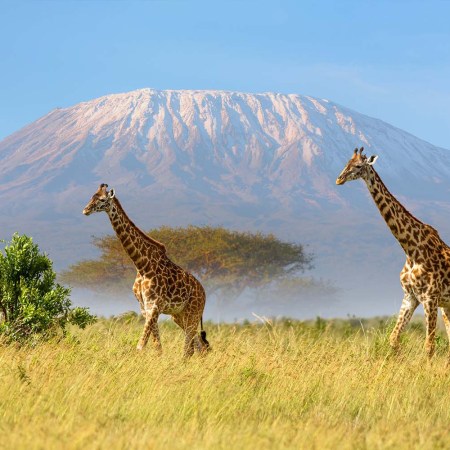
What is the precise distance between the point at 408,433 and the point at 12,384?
16.4ft

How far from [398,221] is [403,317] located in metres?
1.67

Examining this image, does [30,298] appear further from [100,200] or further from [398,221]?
[398,221]

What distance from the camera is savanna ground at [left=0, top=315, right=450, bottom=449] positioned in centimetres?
934

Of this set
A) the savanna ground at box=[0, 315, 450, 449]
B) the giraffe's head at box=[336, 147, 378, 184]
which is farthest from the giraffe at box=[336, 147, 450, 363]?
the savanna ground at box=[0, 315, 450, 449]

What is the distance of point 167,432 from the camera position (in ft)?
32.9

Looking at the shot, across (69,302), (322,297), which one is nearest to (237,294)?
(322,297)

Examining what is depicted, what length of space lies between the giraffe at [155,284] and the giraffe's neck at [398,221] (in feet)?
11.7

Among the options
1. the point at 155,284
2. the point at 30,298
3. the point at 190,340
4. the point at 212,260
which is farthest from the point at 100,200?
the point at 212,260

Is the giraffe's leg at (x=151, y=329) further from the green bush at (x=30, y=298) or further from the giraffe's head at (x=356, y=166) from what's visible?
the giraffe's head at (x=356, y=166)

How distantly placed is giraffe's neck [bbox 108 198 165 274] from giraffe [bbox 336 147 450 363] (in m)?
3.75

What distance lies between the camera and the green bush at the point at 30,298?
57.8ft

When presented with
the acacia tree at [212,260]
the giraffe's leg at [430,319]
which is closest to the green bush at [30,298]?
the giraffe's leg at [430,319]

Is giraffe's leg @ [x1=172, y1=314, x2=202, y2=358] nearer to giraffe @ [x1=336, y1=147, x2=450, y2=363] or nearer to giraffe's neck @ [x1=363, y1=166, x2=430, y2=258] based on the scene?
giraffe @ [x1=336, y1=147, x2=450, y2=363]

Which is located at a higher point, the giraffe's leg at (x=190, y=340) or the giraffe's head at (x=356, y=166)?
the giraffe's head at (x=356, y=166)
